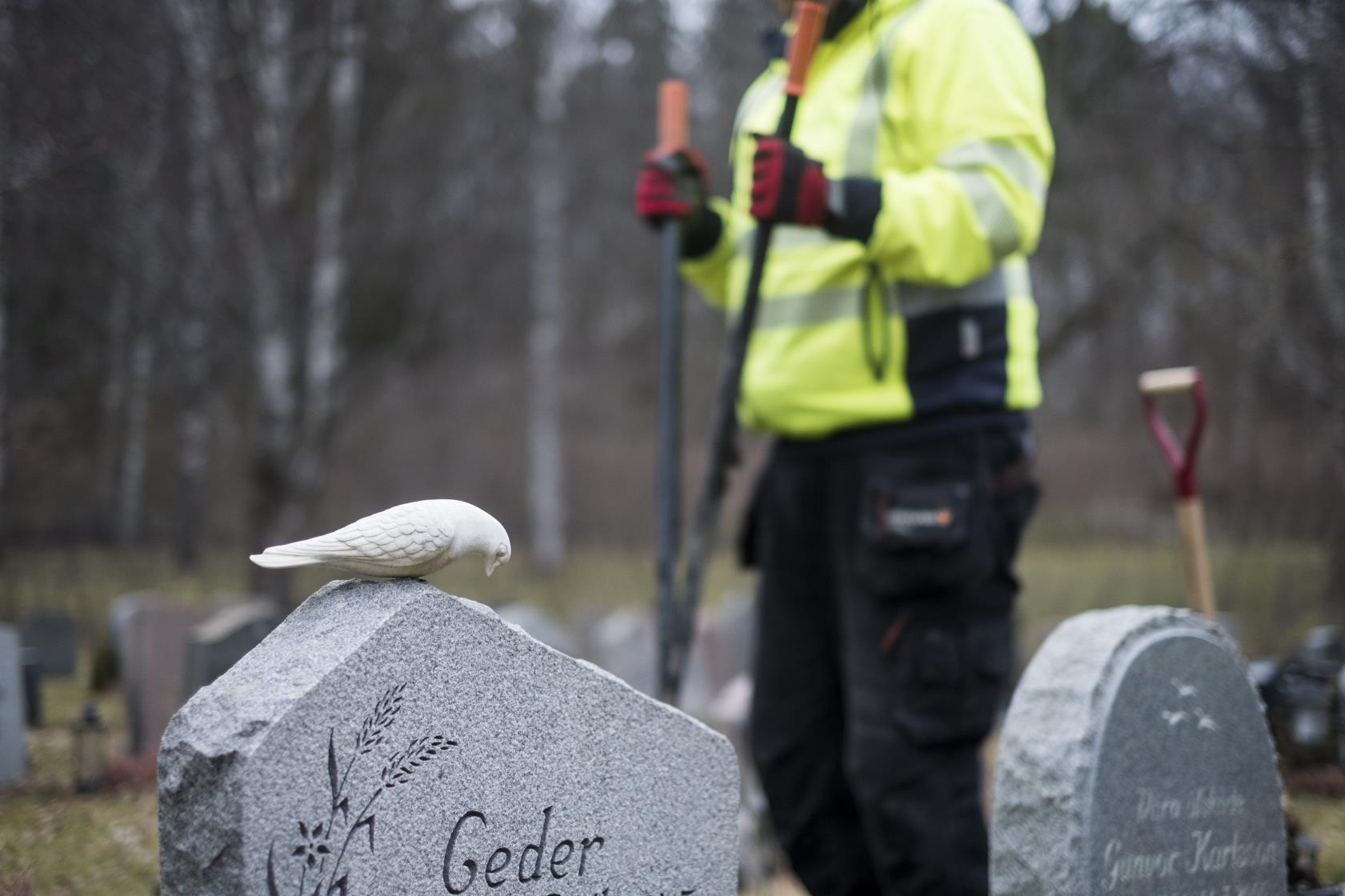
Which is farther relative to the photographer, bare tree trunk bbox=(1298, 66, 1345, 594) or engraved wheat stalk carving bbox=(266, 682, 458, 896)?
bare tree trunk bbox=(1298, 66, 1345, 594)

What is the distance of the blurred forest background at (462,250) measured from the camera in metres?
3.53

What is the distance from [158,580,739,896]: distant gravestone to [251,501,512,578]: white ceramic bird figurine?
44 millimetres

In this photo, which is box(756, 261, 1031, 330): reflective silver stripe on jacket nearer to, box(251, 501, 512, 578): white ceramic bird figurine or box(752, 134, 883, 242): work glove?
box(752, 134, 883, 242): work glove

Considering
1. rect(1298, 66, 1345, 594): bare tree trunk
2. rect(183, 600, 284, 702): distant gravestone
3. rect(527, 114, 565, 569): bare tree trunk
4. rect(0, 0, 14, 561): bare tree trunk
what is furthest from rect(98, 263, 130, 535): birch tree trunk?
rect(527, 114, 565, 569): bare tree trunk

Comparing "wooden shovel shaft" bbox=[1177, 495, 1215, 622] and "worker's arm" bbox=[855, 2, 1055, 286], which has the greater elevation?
"worker's arm" bbox=[855, 2, 1055, 286]

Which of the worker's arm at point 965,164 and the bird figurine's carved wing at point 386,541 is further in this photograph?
the worker's arm at point 965,164

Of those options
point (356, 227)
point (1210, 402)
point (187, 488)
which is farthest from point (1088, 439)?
point (187, 488)

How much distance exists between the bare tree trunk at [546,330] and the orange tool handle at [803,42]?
382 inches

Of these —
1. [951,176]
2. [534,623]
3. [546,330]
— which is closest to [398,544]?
[951,176]

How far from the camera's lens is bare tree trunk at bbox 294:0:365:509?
271 inches

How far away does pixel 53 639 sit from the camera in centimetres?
346

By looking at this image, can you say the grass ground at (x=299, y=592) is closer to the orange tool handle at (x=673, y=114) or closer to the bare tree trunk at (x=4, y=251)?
the bare tree trunk at (x=4, y=251)

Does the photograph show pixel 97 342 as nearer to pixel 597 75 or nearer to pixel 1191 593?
pixel 1191 593

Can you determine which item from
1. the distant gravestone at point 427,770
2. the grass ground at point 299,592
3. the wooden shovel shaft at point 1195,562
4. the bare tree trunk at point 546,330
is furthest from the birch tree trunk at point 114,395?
the bare tree trunk at point 546,330
